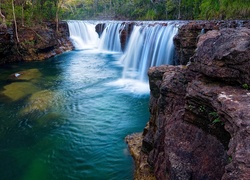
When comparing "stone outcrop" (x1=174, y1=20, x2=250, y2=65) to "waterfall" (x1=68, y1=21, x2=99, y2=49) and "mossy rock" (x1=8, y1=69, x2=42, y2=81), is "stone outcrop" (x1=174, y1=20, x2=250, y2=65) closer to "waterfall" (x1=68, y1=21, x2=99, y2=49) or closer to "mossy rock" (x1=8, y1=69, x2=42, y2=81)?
"mossy rock" (x1=8, y1=69, x2=42, y2=81)

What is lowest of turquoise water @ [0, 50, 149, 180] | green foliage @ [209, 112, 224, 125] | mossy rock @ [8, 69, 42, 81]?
turquoise water @ [0, 50, 149, 180]

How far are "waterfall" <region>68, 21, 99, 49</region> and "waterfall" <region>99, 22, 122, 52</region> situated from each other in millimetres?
2132

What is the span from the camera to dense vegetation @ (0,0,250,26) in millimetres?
20038

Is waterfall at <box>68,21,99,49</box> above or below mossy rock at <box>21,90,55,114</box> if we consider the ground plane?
above

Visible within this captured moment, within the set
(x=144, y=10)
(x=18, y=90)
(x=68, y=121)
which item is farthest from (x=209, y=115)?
(x=144, y=10)

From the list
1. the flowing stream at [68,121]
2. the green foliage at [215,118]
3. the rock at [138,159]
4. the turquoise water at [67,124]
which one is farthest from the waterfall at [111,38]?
the green foliage at [215,118]

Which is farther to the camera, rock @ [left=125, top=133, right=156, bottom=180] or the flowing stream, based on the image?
the flowing stream

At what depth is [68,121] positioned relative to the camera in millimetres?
10266

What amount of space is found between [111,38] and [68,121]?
18.6m

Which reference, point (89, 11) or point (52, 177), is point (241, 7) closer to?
point (52, 177)

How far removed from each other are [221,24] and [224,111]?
9.86m

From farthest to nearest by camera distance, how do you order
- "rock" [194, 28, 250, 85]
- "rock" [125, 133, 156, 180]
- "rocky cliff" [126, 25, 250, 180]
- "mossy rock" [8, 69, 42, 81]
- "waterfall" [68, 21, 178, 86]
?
"mossy rock" [8, 69, 42, 81], "waterfall" [68, 21, 178, 86], "rock" [125, 133, 156, 180], "rock" [194, 28, 250, 85], "rocky cliff" [126, 25, 250, 180]

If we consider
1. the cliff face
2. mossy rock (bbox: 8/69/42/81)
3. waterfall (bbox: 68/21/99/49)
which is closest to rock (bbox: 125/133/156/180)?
mossy rock (bbox: 8/69/42/81)

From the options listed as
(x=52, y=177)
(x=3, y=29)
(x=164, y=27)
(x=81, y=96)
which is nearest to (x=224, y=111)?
(x=52, y=177)
